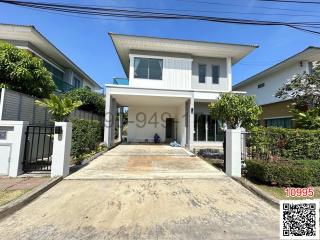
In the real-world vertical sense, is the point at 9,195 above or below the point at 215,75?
below

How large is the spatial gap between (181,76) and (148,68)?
2.68 m

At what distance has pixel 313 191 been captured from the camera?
18.4ft

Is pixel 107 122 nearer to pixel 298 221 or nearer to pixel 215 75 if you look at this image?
pixel 215 75

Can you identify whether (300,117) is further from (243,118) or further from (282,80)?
(282,80)

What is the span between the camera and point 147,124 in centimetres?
2003

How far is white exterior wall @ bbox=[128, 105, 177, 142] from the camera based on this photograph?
1978 cm

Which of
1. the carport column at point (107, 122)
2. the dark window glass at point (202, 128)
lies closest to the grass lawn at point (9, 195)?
the carport column at point (107, 122)

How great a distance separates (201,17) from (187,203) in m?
6.17

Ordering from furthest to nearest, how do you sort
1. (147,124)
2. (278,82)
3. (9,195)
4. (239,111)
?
(147,124)
(278,82)
(239,111)
(9,195)

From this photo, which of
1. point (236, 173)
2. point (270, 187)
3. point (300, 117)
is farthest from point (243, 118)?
point (270, 187)

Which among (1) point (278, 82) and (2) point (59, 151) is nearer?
(2) point (59, 151)

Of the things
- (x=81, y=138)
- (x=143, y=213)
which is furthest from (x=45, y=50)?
(x=143, y=213)

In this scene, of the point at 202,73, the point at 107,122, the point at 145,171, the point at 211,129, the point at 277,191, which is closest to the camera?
the point at 277,191

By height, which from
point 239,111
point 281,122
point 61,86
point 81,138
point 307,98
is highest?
point 61,86
